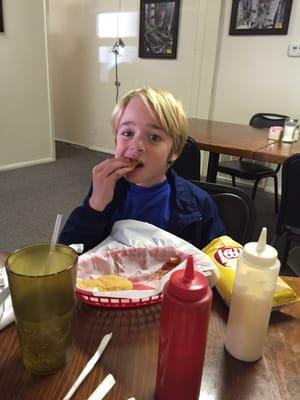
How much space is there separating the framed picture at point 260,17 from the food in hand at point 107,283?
3416 mm

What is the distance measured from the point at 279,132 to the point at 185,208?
173 centimetres

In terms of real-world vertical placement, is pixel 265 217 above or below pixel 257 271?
below

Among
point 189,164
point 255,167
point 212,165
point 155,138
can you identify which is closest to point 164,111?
point 155,138

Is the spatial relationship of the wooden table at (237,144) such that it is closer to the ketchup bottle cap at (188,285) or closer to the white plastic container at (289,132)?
the white plastic container at (289,132)

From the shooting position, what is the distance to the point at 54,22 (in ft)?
16.1

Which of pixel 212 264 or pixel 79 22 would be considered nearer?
pixel 212 264

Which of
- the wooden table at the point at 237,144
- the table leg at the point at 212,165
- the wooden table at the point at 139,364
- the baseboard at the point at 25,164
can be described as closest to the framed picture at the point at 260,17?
the wooden table at the point at 237,144

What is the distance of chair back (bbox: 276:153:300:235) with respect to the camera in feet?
5.89

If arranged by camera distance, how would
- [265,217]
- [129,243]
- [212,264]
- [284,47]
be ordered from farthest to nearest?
[284,47] → [265,217] → [129,243] → [212,264]

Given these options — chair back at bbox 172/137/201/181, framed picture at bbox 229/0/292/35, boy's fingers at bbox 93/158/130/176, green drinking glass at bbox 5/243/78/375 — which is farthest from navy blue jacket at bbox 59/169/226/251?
framed picture at bbox 229/0/292/35

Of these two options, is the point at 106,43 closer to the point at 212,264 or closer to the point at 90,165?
the point at 90,165

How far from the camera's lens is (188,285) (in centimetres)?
43

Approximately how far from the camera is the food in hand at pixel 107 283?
68cm

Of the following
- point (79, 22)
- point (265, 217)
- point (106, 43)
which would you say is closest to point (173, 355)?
point (265, 217)
